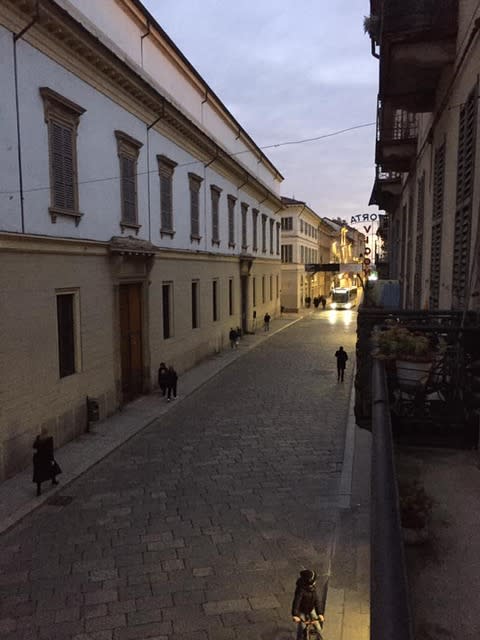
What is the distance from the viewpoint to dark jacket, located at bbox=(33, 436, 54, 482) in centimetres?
961

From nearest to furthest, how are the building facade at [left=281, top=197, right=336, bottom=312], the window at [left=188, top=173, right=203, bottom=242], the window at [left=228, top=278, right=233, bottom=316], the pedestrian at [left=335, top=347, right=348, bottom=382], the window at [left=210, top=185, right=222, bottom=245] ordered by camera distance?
the pedestrian at [left=335, top=347, right=348, bottom=382]
the window at [left=188, top=173, right=203, bottom=242]
the window at [left=210, top=185, right=222, bottom=245]
the window at [left=228, top=278, right=233, bottom=316]
the building facade at [left=281, top=197, right=336, bottom=312]

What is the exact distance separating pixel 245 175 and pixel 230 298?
7.41 m

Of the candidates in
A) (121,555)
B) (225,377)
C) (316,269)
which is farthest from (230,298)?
(316,269)

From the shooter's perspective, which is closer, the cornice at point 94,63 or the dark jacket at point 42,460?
the dark jacket at point 42,460

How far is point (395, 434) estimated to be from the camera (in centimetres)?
486

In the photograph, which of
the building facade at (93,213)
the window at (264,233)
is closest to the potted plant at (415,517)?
the building facade at (93,213)

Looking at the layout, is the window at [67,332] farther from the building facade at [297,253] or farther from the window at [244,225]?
the building facade at [297,253]

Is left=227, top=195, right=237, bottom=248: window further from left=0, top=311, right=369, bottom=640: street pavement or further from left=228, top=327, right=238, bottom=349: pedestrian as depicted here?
left=0, top=311, right=369, bottom=640: street pavement

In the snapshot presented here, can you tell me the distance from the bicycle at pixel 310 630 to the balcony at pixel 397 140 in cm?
1296

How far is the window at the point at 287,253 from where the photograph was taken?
52.4 m

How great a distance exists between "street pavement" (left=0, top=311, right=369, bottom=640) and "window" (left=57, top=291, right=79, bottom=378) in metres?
1.92

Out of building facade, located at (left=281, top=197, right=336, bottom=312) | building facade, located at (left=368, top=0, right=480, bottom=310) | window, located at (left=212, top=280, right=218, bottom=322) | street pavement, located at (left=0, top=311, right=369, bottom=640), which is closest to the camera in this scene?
street pavement, located at (left=0, top=311, right=369, bottom=640)

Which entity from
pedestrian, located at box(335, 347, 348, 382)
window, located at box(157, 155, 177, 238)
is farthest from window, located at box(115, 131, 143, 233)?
pedestrian, located at box(335, 347, 348, 382)

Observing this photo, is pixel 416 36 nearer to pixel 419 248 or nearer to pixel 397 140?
pixel 419 248
